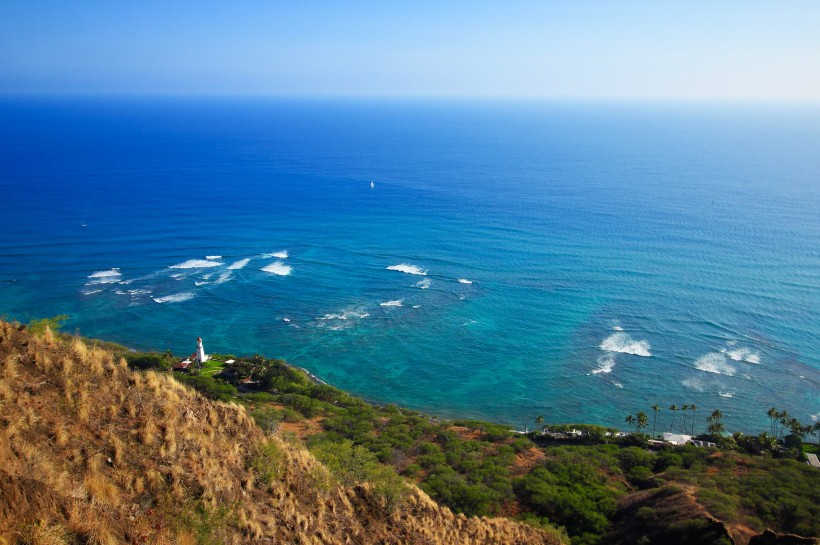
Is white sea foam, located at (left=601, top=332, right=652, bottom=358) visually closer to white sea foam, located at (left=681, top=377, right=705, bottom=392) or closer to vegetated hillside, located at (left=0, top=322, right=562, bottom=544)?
white sea foam, located at (left=681, top=377, right=705, bottom=392)

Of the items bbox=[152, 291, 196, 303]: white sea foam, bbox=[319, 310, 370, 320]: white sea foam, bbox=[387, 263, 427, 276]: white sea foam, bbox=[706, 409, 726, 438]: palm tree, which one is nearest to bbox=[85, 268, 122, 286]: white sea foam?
bbox=[152, 291, 196, 303]: white sea foam

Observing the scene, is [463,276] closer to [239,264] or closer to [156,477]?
[239,264]

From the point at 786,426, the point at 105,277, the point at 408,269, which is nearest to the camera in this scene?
the point at 786,426

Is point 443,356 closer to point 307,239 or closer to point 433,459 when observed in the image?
point 433,459

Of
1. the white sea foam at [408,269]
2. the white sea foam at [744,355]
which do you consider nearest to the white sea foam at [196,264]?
the white sea foam at [408,269]

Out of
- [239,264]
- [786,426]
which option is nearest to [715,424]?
[786,426]
